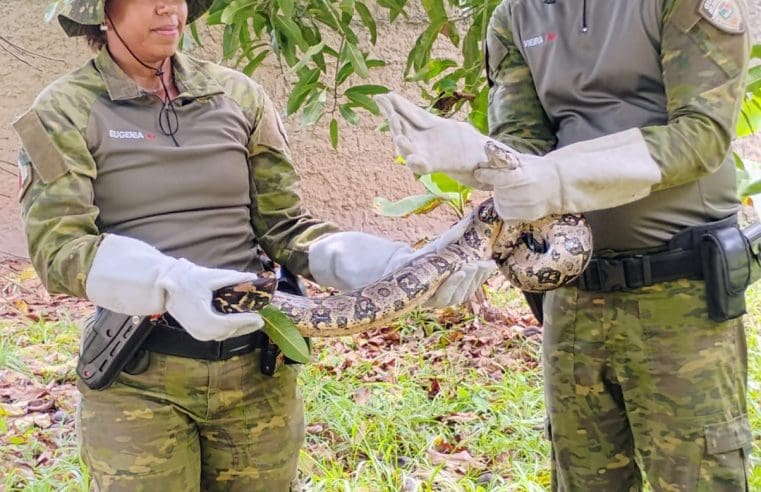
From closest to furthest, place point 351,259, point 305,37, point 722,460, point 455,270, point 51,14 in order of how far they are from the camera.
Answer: point 722,460
point 455,270
point 351,259
point 51,14
point 305,37

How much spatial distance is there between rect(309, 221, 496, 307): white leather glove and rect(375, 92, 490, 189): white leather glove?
13.9 inches

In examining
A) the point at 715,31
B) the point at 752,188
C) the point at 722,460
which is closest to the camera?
the point at 715,31

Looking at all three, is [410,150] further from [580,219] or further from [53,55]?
[53,55]

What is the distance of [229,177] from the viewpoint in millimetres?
2197

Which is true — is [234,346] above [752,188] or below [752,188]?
above

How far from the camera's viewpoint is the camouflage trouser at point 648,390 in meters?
2.04

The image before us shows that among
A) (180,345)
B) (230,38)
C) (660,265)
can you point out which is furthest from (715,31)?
(230,38)

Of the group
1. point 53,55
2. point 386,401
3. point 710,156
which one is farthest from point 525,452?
point 53,55

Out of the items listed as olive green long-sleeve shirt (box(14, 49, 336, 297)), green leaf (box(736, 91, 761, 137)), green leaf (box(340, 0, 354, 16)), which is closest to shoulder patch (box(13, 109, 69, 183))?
olive green long-sleeve shirt (box(14, 49, 336, 297))

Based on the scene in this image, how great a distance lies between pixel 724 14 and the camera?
1.94m

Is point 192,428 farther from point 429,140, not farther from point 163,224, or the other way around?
point 429,140

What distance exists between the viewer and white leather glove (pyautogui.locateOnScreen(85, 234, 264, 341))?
1813mm

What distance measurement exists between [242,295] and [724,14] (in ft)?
4.53

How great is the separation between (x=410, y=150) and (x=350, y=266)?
0.56 m
